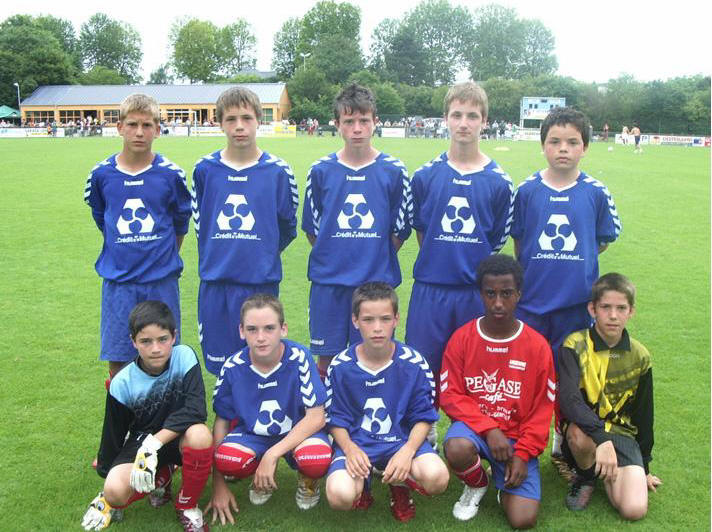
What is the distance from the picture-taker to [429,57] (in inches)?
3524

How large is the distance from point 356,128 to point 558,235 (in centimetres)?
137

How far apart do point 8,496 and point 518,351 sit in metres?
2.85

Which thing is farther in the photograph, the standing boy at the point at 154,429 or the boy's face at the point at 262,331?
the boy's face at the point at 262,331

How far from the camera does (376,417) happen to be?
11.6ft

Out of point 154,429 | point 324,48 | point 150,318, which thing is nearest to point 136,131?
point 150,318

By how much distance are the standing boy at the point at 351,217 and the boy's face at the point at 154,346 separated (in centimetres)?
101

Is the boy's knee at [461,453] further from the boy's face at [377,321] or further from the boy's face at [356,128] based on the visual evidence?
the boy's face at [356,128]

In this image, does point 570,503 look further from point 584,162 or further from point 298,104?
point 298,104

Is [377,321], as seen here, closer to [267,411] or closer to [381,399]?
[381,399]

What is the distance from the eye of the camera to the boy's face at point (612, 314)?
3.53m

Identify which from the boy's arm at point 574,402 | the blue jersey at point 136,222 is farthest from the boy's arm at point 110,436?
the boy's arm at point 574,402

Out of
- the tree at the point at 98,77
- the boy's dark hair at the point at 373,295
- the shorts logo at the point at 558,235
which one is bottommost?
the boy's dark hair at the point at 373,295

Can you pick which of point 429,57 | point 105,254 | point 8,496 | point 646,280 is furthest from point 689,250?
point 429,57

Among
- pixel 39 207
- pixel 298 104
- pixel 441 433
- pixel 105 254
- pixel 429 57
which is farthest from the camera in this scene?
pixel 429 57
